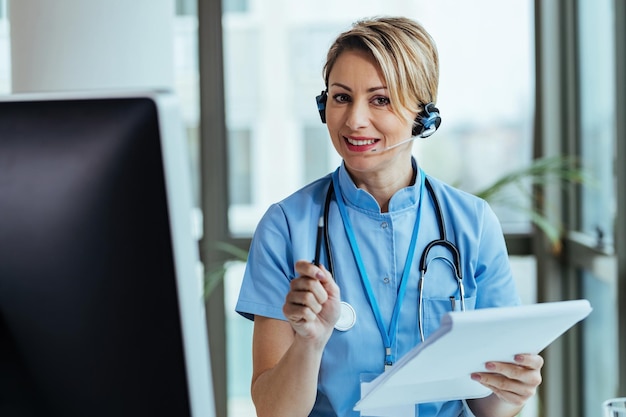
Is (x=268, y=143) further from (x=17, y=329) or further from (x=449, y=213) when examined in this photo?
(x=17, y=329)

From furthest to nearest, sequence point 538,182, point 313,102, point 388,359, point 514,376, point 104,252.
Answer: point 313,102
point 538,182
point 388,359
point 514,376
point 104,252

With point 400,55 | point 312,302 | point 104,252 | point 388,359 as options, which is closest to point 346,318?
point 388,359

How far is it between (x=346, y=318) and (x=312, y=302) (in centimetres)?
21

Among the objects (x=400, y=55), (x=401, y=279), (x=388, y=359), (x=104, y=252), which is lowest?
(x=388, y=359)

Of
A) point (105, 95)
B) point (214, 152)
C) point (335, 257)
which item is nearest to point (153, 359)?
point (105, 95)

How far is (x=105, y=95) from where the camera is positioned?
68 centimetres

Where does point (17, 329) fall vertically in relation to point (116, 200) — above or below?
below

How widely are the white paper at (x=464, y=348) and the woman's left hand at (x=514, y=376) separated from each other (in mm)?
15

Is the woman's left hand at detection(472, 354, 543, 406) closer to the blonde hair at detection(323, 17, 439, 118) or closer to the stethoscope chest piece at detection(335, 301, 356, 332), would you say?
the stethoscope chest piece at detection(335, 301, 356, 332)

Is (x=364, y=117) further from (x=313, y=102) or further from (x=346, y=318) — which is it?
(x=313, y=102)

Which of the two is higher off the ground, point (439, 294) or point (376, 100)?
point (376, 100)

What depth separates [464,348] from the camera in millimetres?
1125

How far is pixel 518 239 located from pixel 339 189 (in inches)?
78.6

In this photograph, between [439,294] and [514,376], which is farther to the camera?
[439,294]
